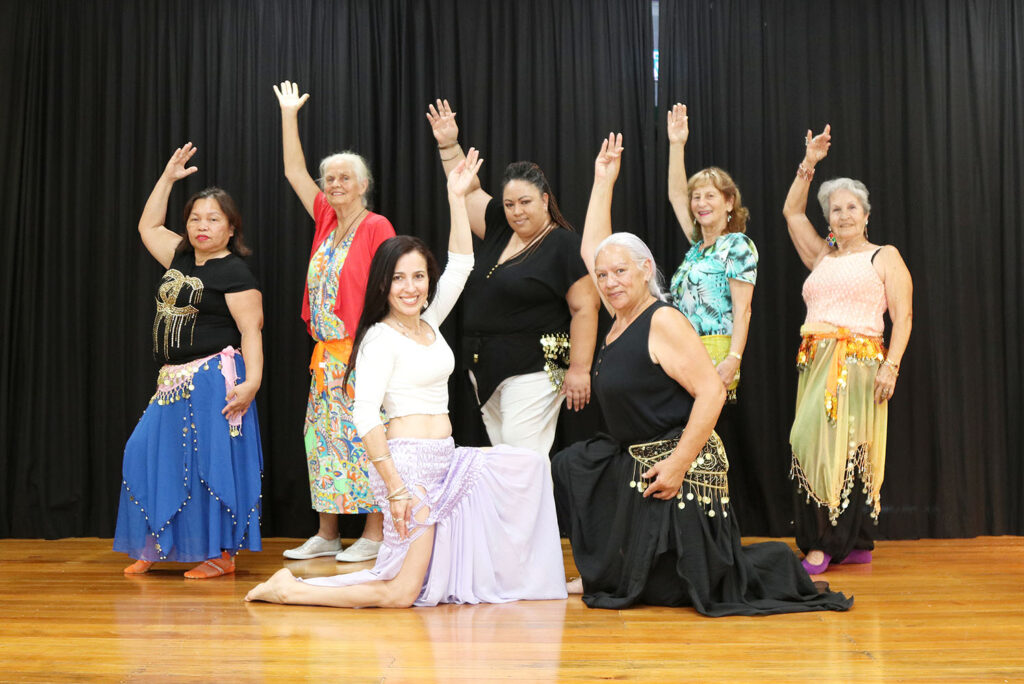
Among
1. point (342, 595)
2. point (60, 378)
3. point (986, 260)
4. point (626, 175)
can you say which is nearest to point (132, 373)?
point (60, 378)

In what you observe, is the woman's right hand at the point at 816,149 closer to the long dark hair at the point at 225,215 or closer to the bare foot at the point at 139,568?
the long dark hair at the point at 225,215

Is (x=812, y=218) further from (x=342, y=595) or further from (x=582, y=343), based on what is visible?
(x=342, y=595)

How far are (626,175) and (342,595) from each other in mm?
2613

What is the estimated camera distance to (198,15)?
5051mm

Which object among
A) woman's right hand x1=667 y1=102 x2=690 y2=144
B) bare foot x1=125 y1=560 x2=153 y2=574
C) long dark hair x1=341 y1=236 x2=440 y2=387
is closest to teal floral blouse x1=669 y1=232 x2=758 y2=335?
woman's right hand x1=667 y1=102 x2=690 y2=144

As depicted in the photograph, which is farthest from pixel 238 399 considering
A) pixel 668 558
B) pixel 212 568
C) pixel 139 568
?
pixel 668 558

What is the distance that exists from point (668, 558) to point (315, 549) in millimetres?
1769

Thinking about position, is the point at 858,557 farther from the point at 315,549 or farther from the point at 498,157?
the point at 498,157

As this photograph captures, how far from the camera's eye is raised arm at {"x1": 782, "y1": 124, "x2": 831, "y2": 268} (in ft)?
14.4

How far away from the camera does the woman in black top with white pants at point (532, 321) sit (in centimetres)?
391

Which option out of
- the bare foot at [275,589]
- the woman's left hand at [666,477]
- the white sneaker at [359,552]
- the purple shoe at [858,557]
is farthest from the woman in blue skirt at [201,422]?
the purple shoe at [858,557]

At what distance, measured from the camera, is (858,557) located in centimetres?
422

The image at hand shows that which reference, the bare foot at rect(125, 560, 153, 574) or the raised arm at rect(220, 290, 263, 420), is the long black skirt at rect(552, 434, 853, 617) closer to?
the raised arm at rect(220, 290, 263, 420)

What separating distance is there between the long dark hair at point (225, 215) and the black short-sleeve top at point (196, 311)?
0.11 m
